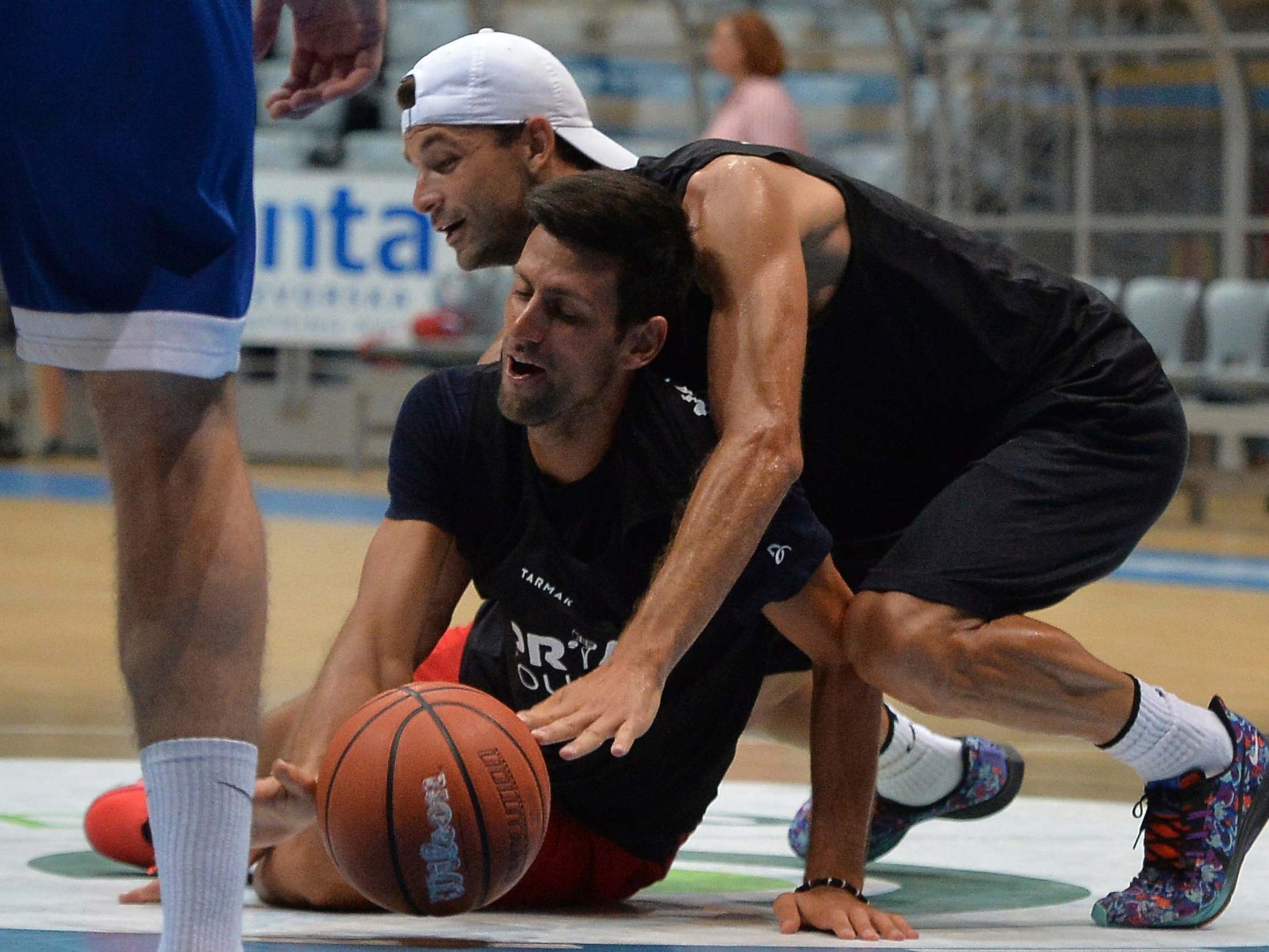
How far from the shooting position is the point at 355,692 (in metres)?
2.96

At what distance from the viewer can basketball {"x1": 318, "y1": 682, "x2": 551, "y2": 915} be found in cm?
254

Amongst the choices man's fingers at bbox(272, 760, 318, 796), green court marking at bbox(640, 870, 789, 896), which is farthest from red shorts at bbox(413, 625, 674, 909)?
man's fingers at bbox(272, 760, 318, 796)

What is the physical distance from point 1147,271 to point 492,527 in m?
11.1

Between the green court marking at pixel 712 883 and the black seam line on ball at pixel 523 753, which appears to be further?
the green court marking at pixel 712 883

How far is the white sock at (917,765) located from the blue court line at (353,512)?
4.77 meters

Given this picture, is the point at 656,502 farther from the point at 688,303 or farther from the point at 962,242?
the point at 962,242

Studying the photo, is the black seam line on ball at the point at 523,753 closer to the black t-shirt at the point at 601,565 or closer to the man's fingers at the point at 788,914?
the black t-shirt at the point at 601,565

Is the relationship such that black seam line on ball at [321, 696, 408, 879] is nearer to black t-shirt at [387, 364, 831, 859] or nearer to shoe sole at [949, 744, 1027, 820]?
black t-shirt at [387, 364, 831, 859]

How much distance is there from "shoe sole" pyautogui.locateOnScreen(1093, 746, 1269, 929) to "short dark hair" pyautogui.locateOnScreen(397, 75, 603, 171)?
145cm

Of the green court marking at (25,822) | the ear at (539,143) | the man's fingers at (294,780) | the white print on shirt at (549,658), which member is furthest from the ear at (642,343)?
the green court marking at (25,822)

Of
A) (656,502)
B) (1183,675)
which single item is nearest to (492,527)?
(656,502)

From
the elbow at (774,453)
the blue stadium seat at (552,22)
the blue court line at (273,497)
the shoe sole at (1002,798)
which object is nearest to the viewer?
the elbow at (774,453)

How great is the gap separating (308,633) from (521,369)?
3.81 m

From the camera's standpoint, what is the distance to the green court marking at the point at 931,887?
10.5 ft
